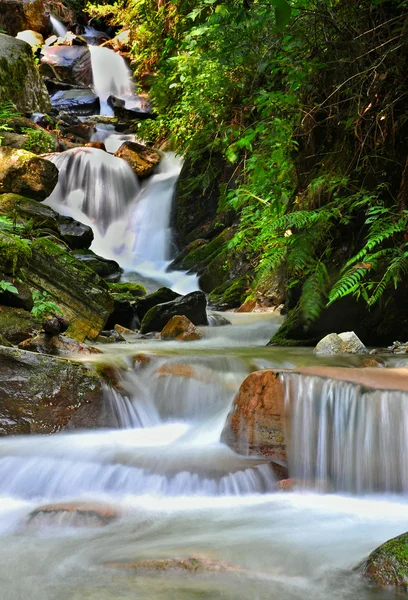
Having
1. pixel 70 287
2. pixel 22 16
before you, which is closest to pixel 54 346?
pixel 70 287

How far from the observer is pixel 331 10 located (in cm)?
490

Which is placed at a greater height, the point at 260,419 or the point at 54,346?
the point at 54,346

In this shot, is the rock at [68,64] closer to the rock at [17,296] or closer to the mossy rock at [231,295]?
the mossy rock at [231,295]

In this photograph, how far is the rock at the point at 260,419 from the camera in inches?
144

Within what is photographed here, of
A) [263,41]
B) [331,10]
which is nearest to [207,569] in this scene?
[331,10]

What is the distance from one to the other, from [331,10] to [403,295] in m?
2.72

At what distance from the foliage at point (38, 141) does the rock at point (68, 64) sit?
8831mm

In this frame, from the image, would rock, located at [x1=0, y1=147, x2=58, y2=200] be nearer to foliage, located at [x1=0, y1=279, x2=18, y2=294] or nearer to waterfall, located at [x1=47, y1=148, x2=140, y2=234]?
waterfall, located at [x1=47, y1=148, x2=140, y2=234]

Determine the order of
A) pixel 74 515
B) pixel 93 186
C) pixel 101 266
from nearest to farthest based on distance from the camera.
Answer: pixel 74 515
pixel 101 266
pixel 93 186

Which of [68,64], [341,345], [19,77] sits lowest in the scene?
[341,345]

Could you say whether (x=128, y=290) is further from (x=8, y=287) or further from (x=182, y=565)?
(x=182, y=565)

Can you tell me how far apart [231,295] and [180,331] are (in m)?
2.76

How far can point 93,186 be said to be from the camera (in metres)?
13.6

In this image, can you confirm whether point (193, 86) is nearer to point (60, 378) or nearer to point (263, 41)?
point (263, 41)
